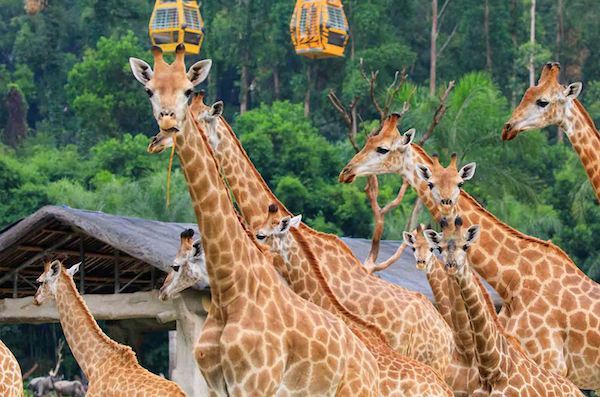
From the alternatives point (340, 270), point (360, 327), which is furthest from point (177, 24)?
point (360, 327)

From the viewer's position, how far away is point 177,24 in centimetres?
3180

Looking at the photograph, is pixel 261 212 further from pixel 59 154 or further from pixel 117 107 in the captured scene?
pixel 117 107

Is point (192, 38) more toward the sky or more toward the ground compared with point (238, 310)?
more toward the ground

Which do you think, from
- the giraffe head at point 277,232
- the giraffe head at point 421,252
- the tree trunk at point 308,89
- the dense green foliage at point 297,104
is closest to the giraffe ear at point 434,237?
the giraffe head at point 277,232

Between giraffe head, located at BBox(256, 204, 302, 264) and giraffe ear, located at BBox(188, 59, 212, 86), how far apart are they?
95.4 inches

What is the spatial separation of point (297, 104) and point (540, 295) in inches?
1093

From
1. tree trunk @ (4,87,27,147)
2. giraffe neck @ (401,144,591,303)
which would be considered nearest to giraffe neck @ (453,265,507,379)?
giraffe neck @ (401,144,591,303)

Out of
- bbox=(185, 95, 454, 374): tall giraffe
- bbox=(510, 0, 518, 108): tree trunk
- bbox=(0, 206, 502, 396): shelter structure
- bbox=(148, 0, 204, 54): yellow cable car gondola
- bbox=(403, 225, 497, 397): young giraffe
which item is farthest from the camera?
bbox=(510, 0, 518, 108): tree trunk

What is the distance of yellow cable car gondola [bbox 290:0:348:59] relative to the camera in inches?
1168

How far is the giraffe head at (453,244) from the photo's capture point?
920 cm

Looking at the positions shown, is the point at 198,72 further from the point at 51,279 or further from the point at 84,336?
the point at 51,279

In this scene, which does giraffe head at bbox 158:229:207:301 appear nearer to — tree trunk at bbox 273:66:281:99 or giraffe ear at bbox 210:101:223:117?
giraffe ear at bbox 210:101:223:117

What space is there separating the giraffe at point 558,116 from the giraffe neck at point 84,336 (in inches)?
135

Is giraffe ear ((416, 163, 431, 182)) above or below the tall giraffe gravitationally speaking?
above
